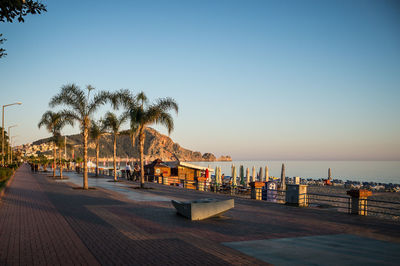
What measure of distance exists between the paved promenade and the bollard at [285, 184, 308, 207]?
2.55 meters

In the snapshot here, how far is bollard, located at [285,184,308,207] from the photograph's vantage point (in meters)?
16.2

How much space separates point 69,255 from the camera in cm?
673

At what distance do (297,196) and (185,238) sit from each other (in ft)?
30.3

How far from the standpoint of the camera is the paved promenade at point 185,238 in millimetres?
6734

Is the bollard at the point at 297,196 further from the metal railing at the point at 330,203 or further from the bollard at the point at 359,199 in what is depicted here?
the bollard at the point at 359,199

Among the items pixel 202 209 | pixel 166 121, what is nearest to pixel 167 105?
pixel 166 121

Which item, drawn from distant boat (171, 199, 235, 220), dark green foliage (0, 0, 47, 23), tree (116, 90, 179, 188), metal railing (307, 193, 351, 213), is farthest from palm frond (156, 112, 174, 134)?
dark green foliage (0, 0, 47, 23)

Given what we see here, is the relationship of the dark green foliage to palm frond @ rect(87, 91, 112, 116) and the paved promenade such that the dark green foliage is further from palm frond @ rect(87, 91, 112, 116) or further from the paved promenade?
palm frond @ rect(87, 91, 112, 116)

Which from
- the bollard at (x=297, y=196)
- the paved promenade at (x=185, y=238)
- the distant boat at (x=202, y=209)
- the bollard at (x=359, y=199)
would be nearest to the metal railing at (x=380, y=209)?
the bollard at (x=359, y=199)

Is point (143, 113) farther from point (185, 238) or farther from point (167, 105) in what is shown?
point (185, 238)

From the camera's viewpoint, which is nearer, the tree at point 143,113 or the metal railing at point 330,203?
the metal railing at point 330,203

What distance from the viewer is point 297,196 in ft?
53.2

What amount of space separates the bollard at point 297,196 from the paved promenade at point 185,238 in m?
2.55

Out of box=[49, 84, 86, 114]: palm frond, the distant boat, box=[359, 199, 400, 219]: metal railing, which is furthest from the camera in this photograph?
box=[49, 84, 86, 114]: palm frond
